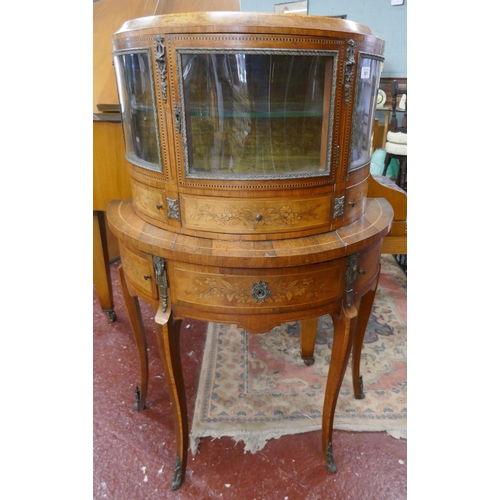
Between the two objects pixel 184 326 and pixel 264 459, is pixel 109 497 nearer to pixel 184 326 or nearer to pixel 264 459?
pixel 264 459

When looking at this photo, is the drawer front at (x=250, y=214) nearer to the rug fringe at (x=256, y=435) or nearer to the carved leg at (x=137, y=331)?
the carved leg at (x=137, y=331)

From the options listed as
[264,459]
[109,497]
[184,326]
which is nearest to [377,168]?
[184,326]

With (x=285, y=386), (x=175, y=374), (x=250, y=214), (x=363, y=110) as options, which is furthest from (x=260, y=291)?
(x=285, y=386)

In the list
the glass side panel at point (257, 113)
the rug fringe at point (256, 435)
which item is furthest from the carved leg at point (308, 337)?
the glass side panel at point (257, 113)

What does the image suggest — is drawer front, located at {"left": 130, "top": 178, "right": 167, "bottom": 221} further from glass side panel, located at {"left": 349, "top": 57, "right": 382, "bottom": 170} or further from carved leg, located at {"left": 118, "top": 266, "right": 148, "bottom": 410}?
glass side panel, located at {"left": 349, "top": 57, "right": 382, "bottom": 170}

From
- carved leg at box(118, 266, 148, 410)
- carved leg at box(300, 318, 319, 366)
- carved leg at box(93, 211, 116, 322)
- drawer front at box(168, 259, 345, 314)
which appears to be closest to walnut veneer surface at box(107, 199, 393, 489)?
drawer front at box(168, 259, 345, 314)

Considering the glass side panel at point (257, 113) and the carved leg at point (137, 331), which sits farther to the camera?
the carved leg at point (137, 331)

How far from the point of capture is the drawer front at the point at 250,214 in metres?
1.04

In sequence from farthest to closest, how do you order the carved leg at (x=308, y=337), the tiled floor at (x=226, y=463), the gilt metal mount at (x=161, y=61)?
1. the carved leg at (x=308, y=337)
2. the tiled floor at (x=226, y=463)
3. the gilt metal mount at (x=161, y=61)

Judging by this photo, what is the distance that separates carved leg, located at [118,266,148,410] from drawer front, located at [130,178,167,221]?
1.07 feet

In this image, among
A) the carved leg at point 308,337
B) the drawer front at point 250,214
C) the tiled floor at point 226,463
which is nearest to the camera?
the drawer front at point 250,214

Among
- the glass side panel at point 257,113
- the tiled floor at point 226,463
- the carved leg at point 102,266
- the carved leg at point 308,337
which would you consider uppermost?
the glass side panel at point 257,113

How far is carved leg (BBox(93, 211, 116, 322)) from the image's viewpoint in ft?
6.89

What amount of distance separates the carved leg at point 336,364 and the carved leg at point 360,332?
0.26 metres
